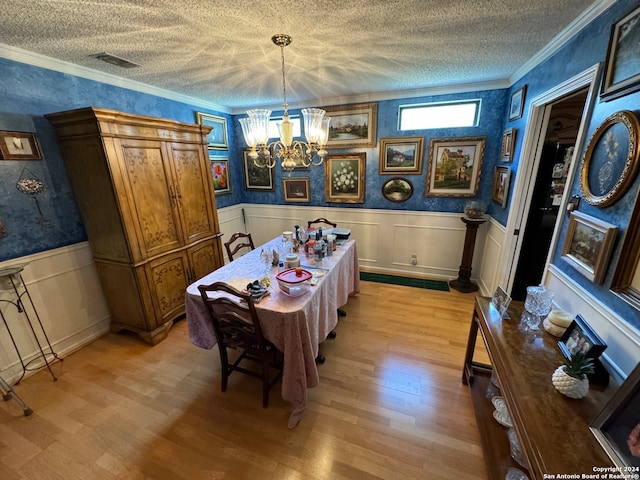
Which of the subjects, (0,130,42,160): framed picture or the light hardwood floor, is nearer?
the light hardwood floor

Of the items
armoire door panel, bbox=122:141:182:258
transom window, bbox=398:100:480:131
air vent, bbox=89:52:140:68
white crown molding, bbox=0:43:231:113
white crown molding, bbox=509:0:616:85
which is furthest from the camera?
transom window, bbox=398:100:480:131

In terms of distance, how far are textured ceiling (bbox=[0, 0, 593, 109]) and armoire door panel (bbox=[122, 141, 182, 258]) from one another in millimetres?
767

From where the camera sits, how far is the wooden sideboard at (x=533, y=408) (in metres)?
0.86

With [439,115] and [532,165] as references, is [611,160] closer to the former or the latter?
[532,165]

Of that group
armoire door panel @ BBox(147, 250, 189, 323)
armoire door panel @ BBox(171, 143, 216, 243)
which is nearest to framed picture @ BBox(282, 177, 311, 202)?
armoire door panel @ BBox(171, 143, 216, 243)

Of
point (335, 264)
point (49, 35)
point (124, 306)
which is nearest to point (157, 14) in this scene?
point (49, 35)

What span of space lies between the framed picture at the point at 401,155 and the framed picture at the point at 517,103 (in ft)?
3.16

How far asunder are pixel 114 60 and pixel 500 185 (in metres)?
4.06

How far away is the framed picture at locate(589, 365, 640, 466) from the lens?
80cm

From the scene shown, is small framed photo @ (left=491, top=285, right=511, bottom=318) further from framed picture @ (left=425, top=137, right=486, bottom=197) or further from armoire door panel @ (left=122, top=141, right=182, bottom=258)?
armoire door panel @ (left=122, top=141, right=182, bottom=258)

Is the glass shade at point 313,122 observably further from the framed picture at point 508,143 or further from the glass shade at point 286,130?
the framed picture at point 508,143

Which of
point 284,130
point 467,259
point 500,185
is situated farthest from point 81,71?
point 467,259

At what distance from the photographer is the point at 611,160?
51.5 inches

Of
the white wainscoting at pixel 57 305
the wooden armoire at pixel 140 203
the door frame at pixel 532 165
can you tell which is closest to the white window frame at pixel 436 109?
the door frame at pixel 532 165
